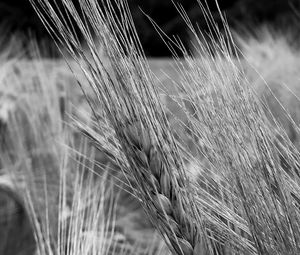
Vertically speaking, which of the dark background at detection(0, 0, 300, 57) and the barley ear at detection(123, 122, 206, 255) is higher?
the barley ear at detection(123, 122, 206, 255)

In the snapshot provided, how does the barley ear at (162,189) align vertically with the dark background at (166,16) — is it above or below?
above

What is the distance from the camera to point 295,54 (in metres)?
2.09

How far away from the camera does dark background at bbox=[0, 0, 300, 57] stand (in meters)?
3.80

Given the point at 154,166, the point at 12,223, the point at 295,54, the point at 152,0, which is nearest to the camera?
the point at 154,166

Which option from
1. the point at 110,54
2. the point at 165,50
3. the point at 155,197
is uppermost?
the point at 110,54

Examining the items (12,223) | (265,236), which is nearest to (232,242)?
(265,236)

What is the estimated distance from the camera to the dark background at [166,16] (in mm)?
3801

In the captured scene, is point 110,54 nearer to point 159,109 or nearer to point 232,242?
point 159,109

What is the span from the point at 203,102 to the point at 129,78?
100 millimetres

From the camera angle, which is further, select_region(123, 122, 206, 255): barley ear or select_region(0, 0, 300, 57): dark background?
select_region(0, 0, 300, 57): dark background

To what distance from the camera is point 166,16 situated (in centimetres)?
416

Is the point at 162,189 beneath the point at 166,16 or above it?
above

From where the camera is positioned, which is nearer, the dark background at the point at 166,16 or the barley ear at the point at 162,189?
the barley ear at the point at 162,189

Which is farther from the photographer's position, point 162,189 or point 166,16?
point 166,16
